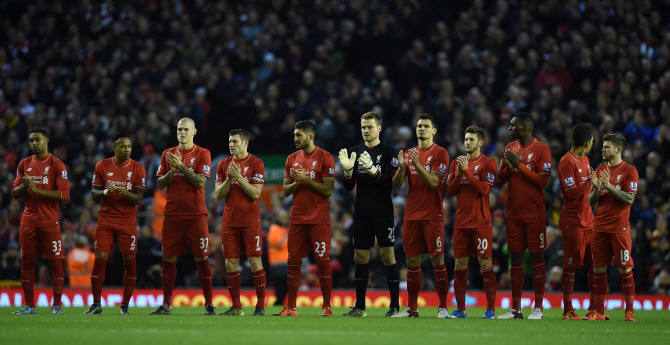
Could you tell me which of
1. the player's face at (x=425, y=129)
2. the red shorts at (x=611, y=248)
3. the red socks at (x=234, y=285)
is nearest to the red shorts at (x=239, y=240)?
the red socks at (x=234, y=285)

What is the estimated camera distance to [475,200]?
427 inches

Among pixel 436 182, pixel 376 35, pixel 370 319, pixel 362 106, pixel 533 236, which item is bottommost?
pixel 370 319

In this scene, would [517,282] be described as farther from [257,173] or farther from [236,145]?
[236,145]

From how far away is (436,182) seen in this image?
10.8 metres

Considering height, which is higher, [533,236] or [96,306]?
[533,236]

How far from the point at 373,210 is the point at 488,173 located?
165 centimetres

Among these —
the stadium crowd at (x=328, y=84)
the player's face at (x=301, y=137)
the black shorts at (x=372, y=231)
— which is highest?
the stadium crowd at (x=328, y=84)

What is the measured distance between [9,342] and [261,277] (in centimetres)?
433

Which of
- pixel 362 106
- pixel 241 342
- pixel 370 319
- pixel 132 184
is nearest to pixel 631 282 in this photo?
pixel 370 319

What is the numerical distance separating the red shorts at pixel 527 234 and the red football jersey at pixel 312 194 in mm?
2529

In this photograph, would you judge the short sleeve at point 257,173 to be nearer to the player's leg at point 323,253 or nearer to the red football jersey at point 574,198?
the player's leg at point 323,253

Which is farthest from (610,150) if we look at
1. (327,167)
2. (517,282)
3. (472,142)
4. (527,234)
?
(327,167)

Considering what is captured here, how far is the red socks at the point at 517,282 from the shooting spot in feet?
35.3

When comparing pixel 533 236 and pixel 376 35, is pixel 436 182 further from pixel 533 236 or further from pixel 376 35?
pixel 376 35
